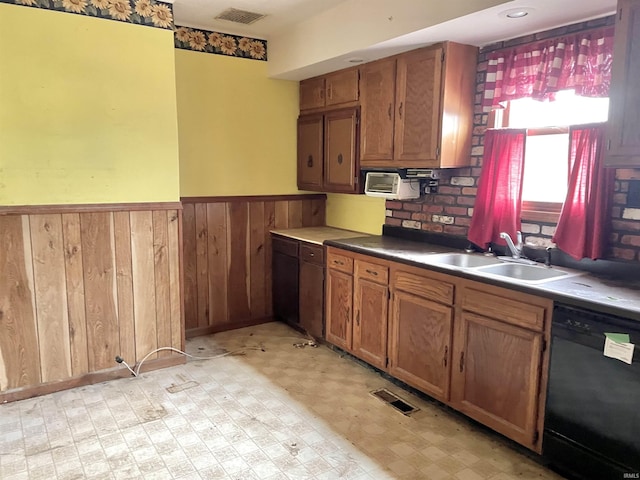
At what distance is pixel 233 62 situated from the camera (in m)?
4.04

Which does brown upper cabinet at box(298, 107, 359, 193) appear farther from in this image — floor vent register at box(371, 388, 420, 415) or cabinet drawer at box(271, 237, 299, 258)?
floor vent register at box(371, 388, 420, 415)

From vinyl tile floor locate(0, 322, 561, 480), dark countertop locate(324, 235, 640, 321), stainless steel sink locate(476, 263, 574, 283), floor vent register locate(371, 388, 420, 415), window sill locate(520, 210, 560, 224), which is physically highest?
window sill locate(520, 210, 560, 224)

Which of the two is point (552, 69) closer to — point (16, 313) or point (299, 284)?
point (299, 284)

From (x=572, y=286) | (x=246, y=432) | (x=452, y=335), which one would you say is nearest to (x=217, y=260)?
(x=246, y=432)

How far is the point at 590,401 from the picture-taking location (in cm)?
204

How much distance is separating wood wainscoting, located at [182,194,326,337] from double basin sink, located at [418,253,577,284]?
1843 mm

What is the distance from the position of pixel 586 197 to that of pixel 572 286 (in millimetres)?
585

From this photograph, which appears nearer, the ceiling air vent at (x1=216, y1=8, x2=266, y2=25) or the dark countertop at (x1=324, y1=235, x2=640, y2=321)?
the dark countertop at (x1=324, y1=235, x2=640, y2=321)

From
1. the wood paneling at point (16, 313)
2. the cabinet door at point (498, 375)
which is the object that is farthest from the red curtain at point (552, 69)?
the wood paneling at point (16, 313)

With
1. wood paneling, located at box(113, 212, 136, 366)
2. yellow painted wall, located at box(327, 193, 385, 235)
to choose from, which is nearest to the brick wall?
yellow painted wall, located at box(327, 193, 385, 235)

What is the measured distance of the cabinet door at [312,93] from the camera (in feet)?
13.5

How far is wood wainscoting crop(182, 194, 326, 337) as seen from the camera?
4.02 m

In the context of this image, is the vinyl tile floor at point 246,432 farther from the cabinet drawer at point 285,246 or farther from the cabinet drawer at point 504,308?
the cabinet drawer at point 285,246

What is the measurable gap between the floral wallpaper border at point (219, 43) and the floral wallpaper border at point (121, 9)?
551mm
